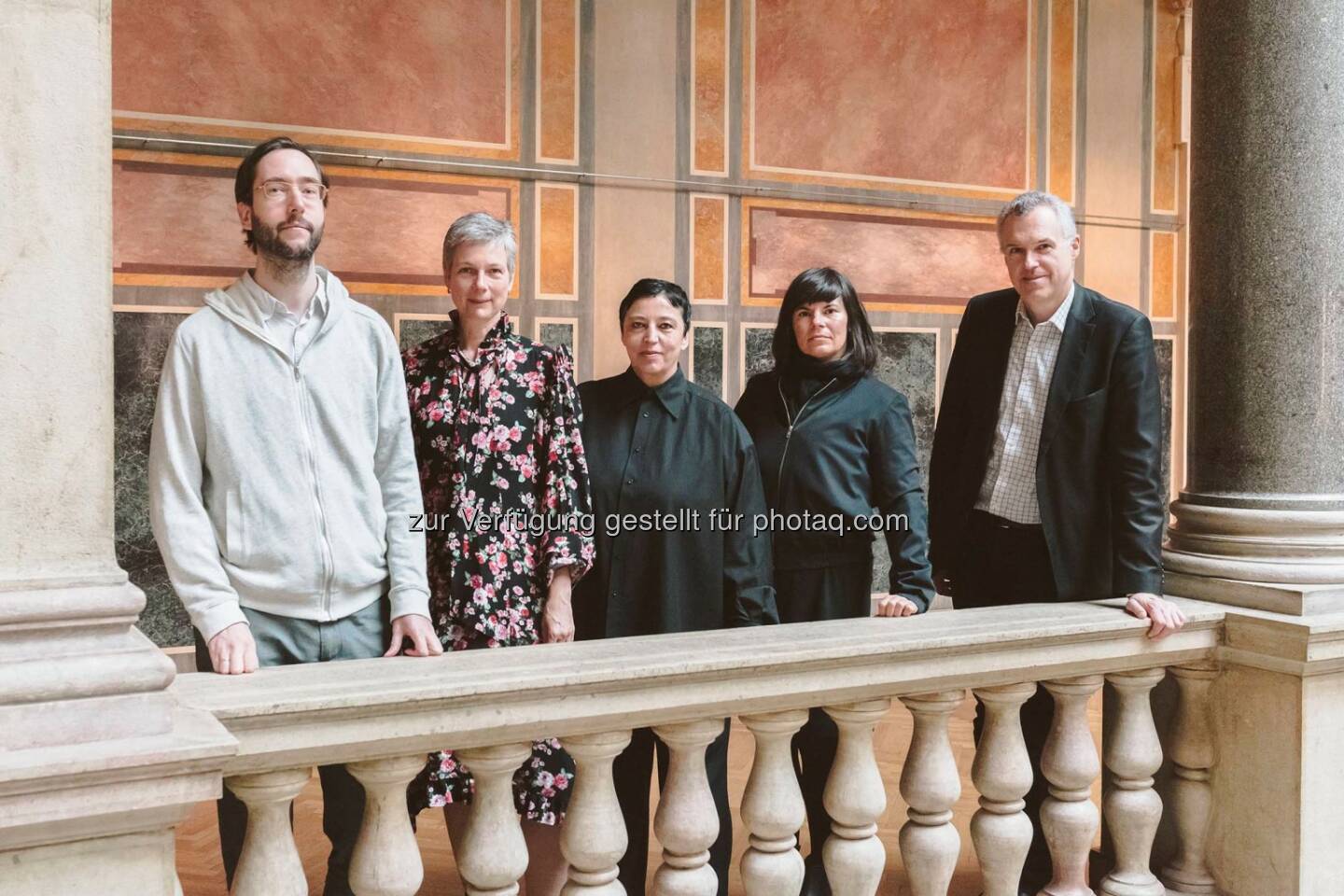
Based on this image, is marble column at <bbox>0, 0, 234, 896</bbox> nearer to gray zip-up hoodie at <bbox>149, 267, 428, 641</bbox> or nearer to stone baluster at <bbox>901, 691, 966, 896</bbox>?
gray zip-up hoodie at <bbox>149, 267, 428, 641</bbox>

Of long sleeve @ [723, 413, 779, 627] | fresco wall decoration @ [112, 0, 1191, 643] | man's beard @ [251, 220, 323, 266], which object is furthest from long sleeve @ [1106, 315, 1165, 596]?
fresco wall decoration @ [112, 0, 1191, 643]

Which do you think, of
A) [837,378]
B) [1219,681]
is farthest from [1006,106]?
[1219,681]

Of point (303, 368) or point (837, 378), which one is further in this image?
point (837, 378)

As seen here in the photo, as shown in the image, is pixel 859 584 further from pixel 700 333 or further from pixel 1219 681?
pixel 700 333

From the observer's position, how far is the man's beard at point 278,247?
2.23 meters

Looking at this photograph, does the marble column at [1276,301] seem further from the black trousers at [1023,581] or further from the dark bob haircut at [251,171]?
the dark bob haircut at [251,171]

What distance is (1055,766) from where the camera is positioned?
2439 mm

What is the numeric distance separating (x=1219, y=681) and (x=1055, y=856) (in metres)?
0.53

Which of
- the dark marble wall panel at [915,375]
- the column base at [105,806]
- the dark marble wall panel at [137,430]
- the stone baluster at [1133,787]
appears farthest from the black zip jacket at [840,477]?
the dark marble wall panel at [915,375]

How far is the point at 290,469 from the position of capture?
7.20 ft

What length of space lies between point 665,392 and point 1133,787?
1.34 meters

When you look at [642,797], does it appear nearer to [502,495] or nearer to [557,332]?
[502,495]

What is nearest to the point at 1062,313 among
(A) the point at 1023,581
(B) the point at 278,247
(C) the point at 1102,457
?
(C) the point at 1102,457

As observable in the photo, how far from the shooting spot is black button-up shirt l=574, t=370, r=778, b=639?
288 centimetres
